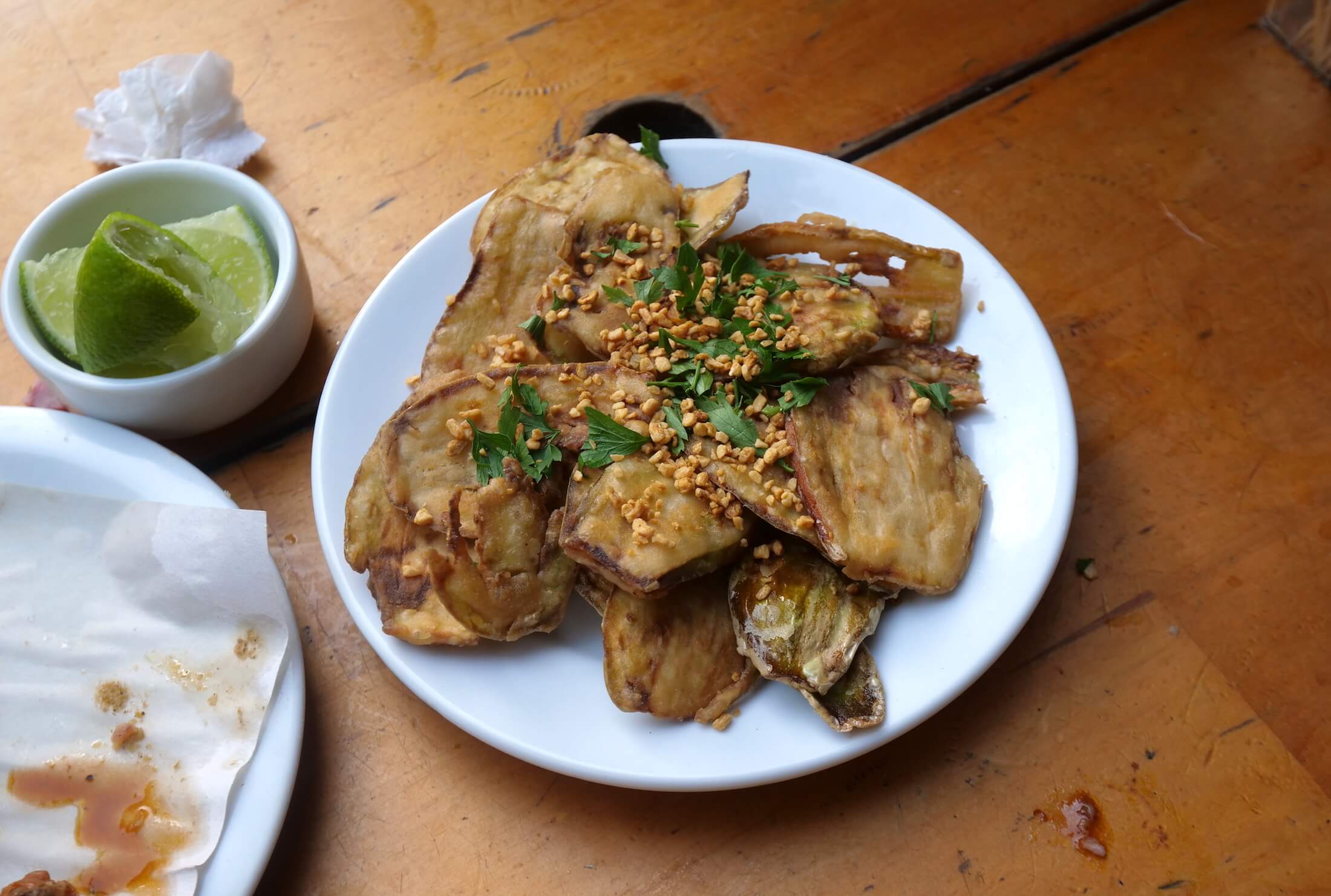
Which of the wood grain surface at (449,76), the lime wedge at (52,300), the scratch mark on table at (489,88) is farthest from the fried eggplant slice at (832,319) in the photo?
the lime wedge at (52,300)

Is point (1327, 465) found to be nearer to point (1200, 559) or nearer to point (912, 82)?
point (1200, 559)

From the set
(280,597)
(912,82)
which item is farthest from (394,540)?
(912,82)

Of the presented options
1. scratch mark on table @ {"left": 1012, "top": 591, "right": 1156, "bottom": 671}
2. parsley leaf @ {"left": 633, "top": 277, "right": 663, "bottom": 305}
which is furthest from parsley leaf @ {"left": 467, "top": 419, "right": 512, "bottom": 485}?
scratch mark on table @ {"left": 1012, "top": 591, "right": 1156, "bottom": 671}

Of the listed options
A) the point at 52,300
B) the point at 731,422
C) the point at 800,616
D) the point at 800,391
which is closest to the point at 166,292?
the point at 52,300

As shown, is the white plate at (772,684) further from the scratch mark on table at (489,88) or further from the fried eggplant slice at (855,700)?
the scratch mark on table at (489,88)

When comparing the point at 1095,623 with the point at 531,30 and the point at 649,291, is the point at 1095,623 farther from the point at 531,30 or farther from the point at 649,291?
the point at 531,30

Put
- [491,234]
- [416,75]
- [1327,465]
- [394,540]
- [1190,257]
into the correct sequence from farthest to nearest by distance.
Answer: [416,75] → [1190,257] → [1327,465] → [491,234] → [394,540]
